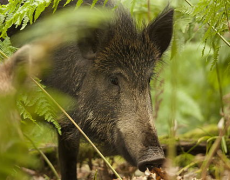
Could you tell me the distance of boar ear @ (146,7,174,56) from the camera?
12.3ft

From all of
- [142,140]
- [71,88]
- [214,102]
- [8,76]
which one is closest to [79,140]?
[71,88]

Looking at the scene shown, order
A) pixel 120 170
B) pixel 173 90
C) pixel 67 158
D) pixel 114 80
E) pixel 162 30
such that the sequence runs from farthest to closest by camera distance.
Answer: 1. pixel 120 170
2. pixel 67 158
3. pixel 162 30
4. pixel 114 80
5. pixel 173 90

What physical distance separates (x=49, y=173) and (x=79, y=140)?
2.79 feet

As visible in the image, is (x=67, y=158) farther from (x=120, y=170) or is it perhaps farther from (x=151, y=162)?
(x=151, y=162)

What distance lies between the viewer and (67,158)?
166 inches

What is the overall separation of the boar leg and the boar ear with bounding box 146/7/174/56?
1279 millimetres

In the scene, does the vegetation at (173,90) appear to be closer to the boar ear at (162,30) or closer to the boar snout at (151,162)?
the boar ear at (162,30)

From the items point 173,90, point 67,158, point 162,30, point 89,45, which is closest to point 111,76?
point 89,45

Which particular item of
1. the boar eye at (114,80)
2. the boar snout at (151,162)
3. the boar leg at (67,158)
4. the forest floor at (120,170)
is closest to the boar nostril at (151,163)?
the boar snout at (151,162)

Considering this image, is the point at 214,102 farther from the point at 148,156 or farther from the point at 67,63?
the point at 148,156

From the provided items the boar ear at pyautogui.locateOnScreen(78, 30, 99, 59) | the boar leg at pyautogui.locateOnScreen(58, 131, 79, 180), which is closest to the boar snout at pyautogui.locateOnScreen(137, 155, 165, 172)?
the boar ear at pyautogui.locateOnScreen(78, 30, 99, 59)

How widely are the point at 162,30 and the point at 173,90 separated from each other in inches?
101

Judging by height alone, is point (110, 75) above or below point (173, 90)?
below

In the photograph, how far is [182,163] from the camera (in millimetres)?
4371
